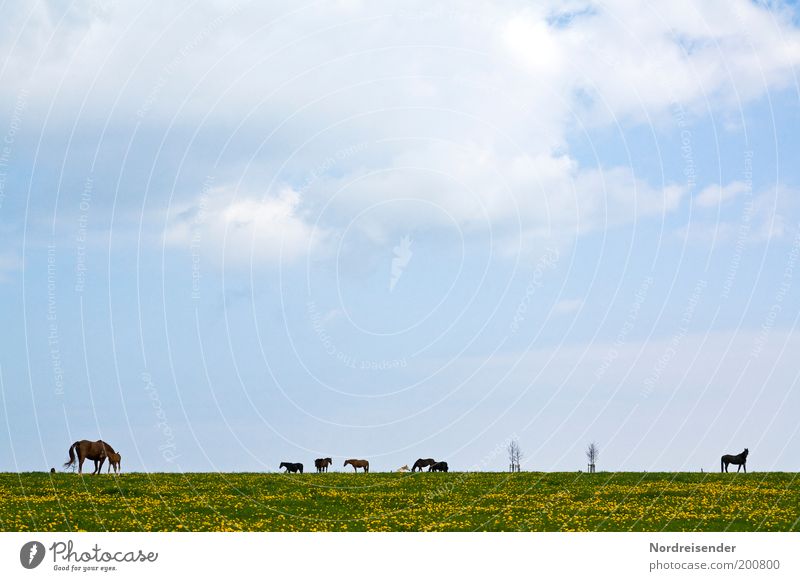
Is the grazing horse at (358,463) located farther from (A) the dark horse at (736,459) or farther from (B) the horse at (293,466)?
(A) the dark horse at (736,459)

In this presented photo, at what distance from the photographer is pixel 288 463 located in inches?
2309

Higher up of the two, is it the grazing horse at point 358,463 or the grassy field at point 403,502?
the grazing horse at point 358,463

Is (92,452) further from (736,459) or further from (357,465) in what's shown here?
(736,459)

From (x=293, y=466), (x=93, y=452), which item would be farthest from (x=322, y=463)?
(x=93, y=452)

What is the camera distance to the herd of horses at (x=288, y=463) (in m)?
48.3

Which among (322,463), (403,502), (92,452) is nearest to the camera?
(403,502)

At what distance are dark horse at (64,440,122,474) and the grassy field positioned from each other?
5.04 feet

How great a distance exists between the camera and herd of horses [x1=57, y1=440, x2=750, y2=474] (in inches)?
1901

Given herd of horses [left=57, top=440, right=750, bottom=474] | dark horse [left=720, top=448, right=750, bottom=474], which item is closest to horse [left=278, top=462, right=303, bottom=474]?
herd of horses [left=57, top=440, right=750, bottom=474]

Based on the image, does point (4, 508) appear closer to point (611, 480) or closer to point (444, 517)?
point (444, 517)

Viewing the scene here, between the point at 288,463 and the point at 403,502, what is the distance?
22.5 meters

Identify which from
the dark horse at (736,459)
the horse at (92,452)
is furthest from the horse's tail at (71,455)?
the dark horse at (736,459)

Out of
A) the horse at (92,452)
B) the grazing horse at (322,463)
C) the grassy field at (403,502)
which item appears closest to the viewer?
the grassy field at (403,502)
